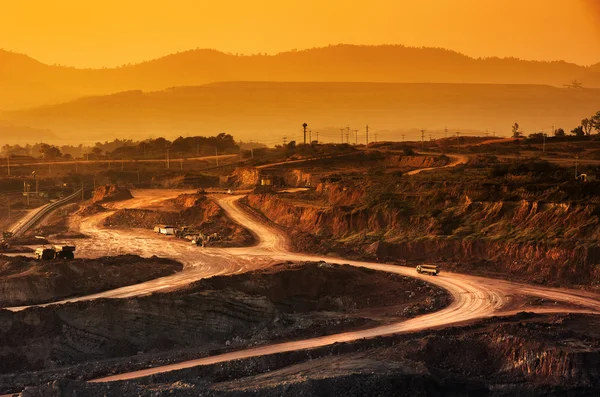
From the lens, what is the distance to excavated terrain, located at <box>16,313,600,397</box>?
52312 millimetres

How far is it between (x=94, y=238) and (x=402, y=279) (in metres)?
43.5

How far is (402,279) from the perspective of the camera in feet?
265

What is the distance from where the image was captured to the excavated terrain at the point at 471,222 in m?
82.9

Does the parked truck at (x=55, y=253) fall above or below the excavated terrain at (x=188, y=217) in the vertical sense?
below

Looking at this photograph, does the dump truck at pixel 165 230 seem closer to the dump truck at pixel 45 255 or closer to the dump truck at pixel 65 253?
the dump truck at pixel 65 253

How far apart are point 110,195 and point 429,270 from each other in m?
73.0

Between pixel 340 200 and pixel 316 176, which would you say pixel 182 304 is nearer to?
pixel 340 200

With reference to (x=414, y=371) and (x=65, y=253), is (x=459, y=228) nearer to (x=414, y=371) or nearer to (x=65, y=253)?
(x=65, y=253)

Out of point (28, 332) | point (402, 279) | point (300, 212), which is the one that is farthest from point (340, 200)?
point (28, 332)

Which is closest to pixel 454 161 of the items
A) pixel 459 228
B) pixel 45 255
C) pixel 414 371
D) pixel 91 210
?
pixel 91 210

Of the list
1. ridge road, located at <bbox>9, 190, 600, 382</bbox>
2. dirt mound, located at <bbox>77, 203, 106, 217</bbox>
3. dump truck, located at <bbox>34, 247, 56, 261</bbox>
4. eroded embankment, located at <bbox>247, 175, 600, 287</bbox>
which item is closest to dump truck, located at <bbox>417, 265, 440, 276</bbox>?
ridge road, located at <bbox>9, 190, 600, 382</bbox>

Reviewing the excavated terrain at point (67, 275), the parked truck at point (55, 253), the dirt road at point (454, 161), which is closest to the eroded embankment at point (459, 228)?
the excavated terrain at point (67, 275)

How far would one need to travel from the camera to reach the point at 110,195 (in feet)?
471

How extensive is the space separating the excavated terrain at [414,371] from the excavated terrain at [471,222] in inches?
807
